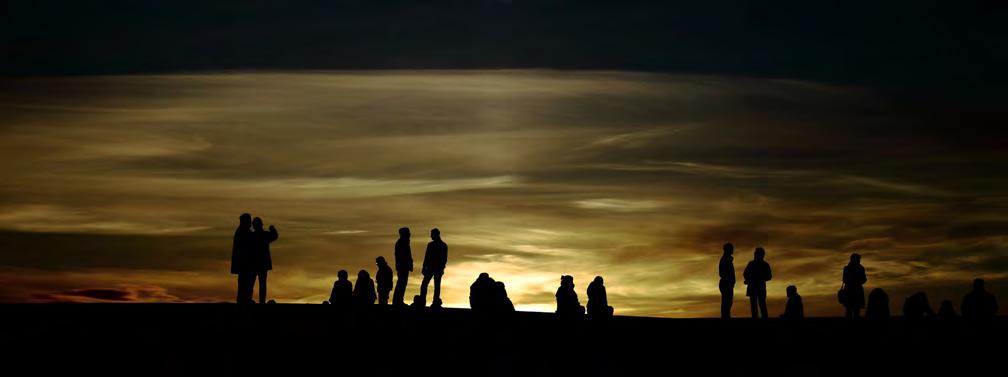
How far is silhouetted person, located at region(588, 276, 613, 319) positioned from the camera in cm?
2998

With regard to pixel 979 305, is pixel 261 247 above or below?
above

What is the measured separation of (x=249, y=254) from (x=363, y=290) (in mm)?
3082

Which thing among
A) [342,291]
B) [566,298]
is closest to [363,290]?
[342,291]

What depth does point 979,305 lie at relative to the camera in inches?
1178

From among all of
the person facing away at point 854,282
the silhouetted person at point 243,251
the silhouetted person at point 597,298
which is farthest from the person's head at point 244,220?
the person facing away at point 854,282

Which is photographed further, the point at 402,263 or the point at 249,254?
the point at 402,263

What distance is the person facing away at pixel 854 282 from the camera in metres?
32.8

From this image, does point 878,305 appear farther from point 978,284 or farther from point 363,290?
point 363,290

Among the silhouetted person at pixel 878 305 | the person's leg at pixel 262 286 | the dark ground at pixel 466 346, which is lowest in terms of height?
the dark ground at pixel 466 346

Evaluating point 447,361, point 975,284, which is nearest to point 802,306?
point 975,284

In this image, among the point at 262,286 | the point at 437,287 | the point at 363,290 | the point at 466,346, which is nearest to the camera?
the point at 466,346

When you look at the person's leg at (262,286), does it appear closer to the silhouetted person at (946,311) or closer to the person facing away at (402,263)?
the person facing away at (402,263)

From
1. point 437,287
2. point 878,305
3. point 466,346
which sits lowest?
point 466,346

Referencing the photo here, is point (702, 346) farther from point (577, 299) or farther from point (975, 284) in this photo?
point (975, 284)
